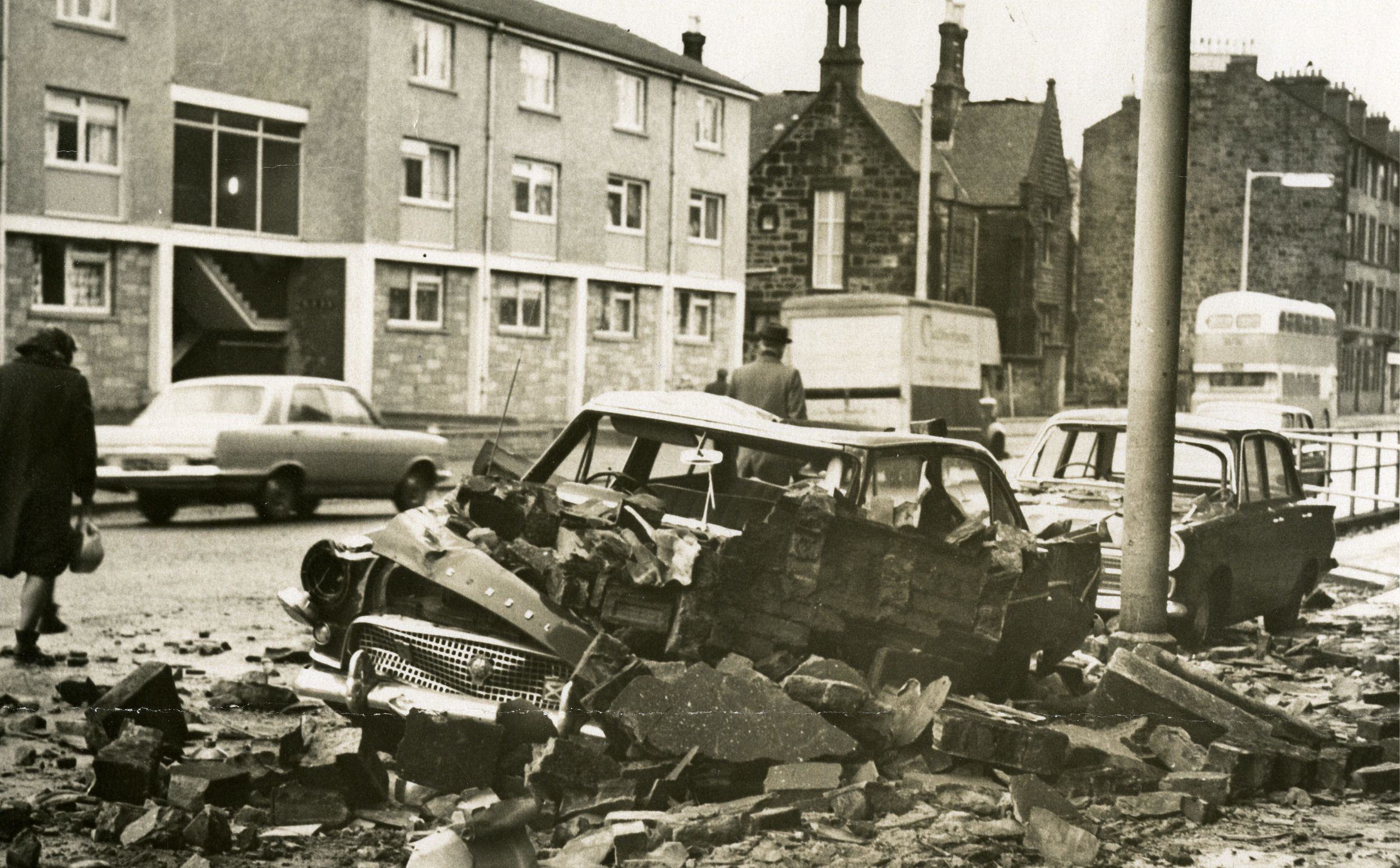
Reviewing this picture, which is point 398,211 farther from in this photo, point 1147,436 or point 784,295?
point 1147,436

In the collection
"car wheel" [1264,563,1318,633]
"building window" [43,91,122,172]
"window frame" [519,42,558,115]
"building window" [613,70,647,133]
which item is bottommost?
"car wheel" [1264,563,1318,633]

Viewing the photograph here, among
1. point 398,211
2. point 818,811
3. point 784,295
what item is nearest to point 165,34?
point 818,811

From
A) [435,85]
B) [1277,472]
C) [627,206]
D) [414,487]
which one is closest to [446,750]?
[1277,472]

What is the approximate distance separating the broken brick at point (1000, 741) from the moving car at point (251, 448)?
11007mm

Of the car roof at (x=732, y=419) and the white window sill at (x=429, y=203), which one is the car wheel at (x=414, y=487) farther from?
the car roof at (x=732, y=419)

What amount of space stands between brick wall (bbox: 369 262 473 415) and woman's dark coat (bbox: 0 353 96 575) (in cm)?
1734

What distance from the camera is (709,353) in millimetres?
35344

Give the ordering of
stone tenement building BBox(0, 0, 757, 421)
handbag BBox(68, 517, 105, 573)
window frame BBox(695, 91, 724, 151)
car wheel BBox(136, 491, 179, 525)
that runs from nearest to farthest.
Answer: handbag BBox(68, 517, 105, 573)
stone tenement building BBox(0, 0, 757, 421)
car wheel BBox(136, 491, 179, 525)
window frame BBox(695, 91, 724, 151)

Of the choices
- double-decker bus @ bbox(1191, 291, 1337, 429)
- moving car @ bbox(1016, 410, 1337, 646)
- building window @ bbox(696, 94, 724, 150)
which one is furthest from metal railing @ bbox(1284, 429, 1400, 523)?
building window @ bbox(696, 94, 724, 150)

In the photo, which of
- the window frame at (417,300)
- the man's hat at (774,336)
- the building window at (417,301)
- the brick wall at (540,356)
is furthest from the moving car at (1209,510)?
the building window at (417,301)

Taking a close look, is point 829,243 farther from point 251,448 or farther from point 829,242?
point 251,448

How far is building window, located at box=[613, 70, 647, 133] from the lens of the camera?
2119cm

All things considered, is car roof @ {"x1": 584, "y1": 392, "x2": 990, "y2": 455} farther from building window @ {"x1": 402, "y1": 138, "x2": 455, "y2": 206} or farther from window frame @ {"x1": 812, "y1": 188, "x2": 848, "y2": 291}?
building window @ {"x1": 402, "y1": 138, "x2": 455, "y2": 206}

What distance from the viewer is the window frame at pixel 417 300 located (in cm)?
2630
